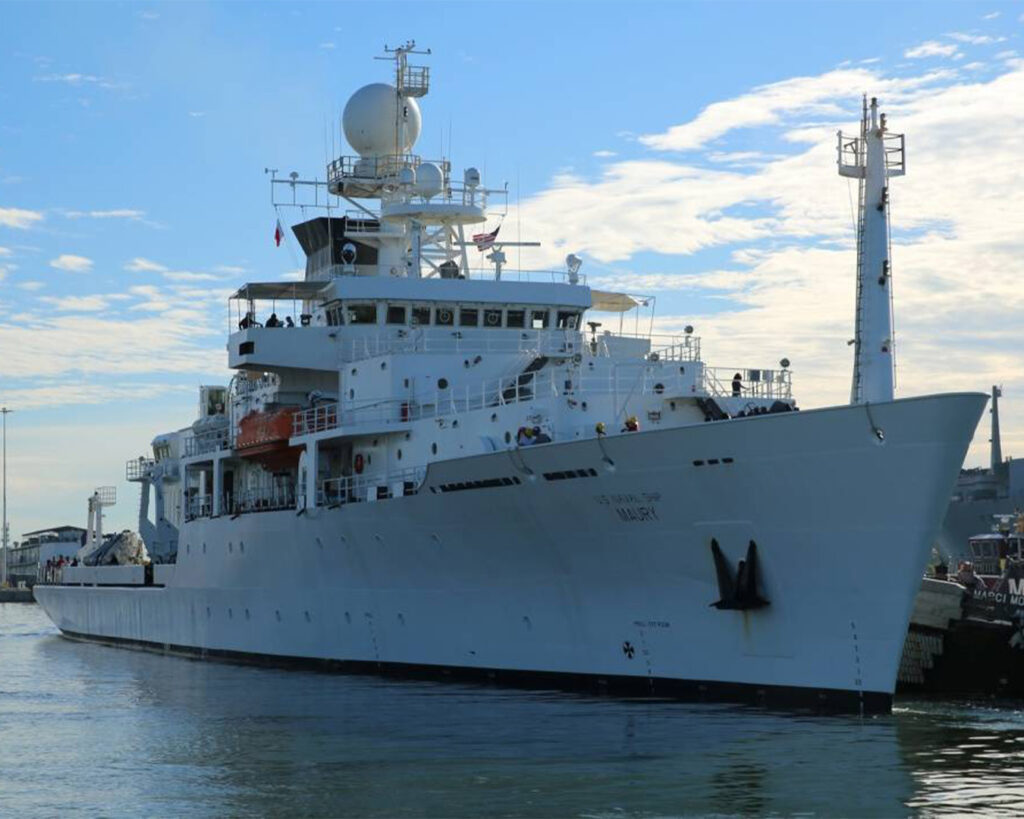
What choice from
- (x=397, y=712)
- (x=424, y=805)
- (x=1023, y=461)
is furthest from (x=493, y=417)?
(x=1023, y=461)

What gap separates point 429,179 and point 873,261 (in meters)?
16.4

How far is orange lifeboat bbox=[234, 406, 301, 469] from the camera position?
117 feet

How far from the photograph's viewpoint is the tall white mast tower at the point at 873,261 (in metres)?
24.1

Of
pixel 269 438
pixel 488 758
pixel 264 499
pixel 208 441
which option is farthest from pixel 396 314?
pixel 488 758

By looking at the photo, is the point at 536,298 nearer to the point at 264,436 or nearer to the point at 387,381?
the point at 387,381

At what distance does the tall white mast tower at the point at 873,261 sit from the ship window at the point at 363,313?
13.2m

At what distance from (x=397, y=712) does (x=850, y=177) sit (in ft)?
36.4

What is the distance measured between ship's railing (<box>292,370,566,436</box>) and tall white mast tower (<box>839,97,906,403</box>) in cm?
620

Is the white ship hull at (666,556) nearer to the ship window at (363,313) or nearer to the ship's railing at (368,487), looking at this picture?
the ship's railing at (368,487)

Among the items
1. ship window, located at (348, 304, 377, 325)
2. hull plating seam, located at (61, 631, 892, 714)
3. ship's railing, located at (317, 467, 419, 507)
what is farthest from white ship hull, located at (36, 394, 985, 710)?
ship window, located at (348, 304, 377, 325)

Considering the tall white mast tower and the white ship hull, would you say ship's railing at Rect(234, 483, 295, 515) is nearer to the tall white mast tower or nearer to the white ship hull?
the white ship hull

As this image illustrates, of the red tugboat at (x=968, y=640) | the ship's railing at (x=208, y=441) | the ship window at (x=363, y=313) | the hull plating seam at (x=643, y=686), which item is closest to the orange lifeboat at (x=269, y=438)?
the ship window at (x=363, y=313)

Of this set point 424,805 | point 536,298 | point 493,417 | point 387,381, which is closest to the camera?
point 424,805

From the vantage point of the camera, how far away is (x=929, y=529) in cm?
2198
